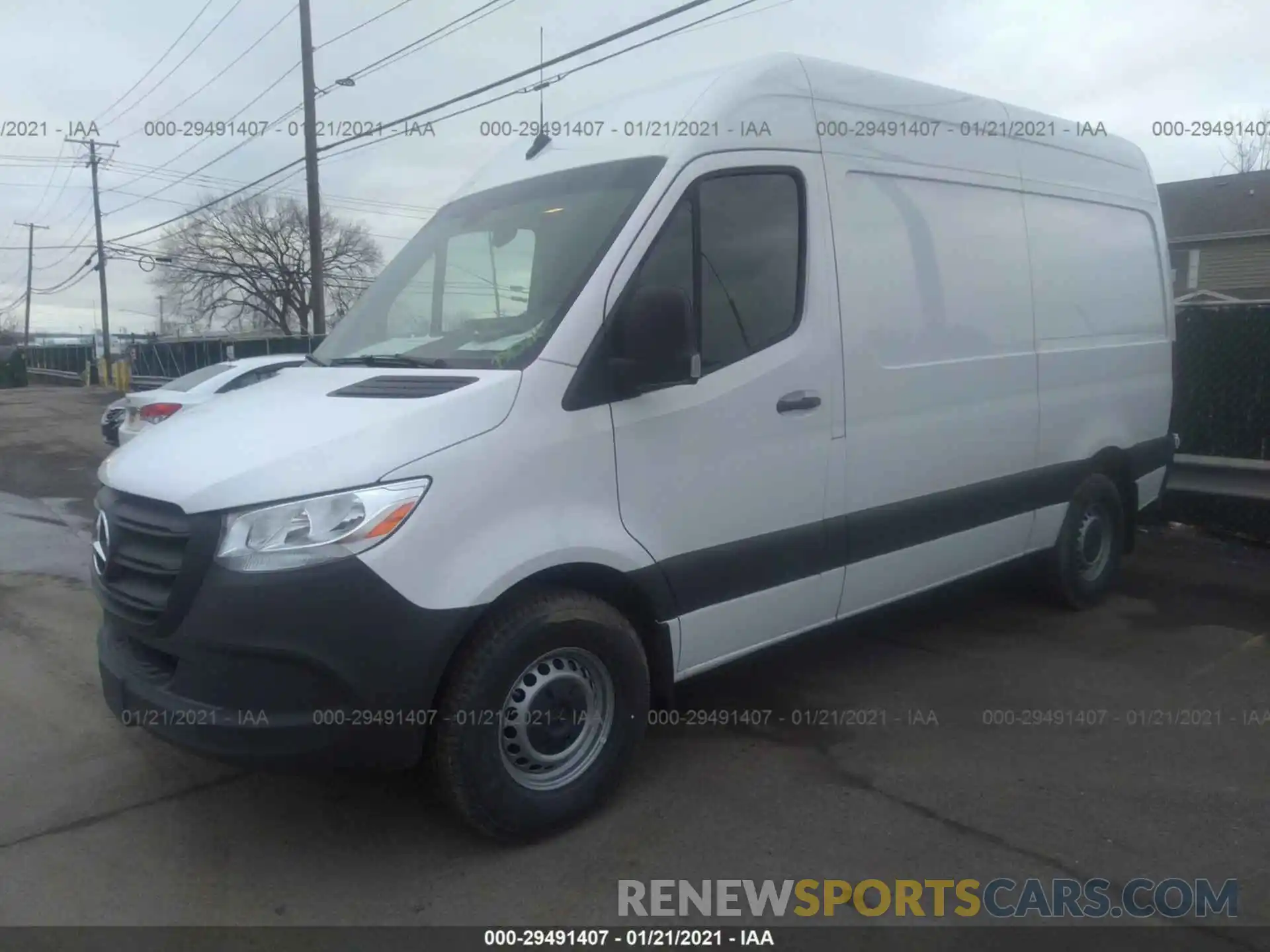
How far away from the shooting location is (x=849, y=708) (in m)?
4.89

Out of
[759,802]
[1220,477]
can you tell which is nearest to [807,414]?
[759,802]

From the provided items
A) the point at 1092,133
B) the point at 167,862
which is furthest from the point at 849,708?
the point at 1092,133

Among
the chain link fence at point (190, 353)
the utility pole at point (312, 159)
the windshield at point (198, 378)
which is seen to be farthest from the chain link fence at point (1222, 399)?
the chain link fence at point (190, 353)

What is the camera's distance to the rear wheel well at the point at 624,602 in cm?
347

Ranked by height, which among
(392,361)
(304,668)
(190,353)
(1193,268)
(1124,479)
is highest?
(1193,268)

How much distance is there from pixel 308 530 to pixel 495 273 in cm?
148

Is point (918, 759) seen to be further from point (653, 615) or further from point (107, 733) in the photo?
point (107, 733)

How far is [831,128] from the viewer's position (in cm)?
449

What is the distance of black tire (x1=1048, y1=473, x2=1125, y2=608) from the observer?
6.18 metres

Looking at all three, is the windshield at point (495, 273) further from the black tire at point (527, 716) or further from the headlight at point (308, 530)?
the black tire at point (527, 716)

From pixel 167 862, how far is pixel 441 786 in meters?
1.03

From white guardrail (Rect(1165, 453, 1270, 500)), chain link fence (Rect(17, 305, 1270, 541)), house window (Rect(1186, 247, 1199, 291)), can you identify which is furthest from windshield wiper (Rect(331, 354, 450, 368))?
house window (Rect(1186, 247, 1199, 291))

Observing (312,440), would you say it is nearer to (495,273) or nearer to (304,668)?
(304,668)

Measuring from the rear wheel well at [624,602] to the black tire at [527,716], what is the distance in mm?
40
